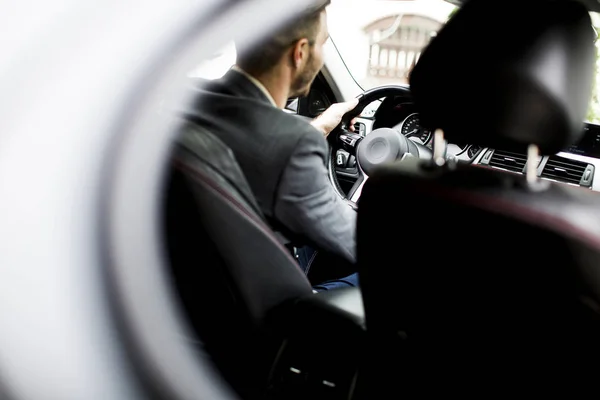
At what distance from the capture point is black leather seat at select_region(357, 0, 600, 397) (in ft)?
2.58

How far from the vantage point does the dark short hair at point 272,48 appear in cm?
119

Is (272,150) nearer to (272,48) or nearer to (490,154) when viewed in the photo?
(272,48)

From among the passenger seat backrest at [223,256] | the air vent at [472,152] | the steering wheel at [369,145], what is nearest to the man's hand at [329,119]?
the steering wheel at [369,145]

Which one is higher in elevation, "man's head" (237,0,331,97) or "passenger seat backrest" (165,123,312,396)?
"man's head" (237,0,331,97)

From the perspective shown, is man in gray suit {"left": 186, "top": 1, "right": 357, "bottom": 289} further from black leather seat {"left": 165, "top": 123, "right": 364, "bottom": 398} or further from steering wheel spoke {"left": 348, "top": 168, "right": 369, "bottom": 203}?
steering wheel spoke {"left": 348, "top": 168, "right": 369, "bottom": 203}

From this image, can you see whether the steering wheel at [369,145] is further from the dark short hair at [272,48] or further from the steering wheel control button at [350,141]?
the dark short hair at [272,48]

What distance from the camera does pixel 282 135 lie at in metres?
1.08

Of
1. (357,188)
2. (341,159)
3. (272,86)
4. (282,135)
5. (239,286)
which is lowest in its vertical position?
(239,286)

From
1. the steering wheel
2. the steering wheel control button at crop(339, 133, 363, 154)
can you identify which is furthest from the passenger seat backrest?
the steering wheel control button at crop(339, 133, 363, 154)

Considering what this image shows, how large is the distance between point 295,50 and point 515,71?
1.87 ft

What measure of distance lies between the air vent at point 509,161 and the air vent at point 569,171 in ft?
0.32

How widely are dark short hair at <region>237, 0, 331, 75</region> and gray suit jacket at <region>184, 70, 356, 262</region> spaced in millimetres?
47

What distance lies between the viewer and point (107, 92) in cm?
84

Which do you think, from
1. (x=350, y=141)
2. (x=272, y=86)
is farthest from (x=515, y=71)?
(x=350, y=141)
